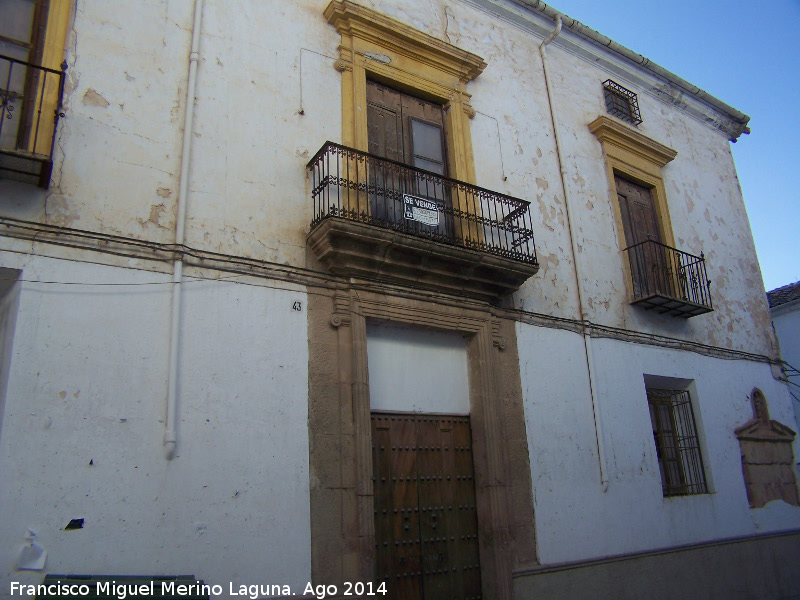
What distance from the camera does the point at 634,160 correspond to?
399 inches

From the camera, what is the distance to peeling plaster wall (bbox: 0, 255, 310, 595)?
14.7ft

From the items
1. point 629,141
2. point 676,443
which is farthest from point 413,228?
point 676,443

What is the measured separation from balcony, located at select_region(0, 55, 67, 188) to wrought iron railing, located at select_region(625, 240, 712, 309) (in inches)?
287

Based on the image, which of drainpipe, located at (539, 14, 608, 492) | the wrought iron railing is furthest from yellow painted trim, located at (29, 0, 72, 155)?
the wrought iron railing

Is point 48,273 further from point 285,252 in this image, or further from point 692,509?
point 692,509

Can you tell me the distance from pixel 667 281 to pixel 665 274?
0.11 meters

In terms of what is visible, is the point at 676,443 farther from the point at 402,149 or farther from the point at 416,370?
the point at 402,149

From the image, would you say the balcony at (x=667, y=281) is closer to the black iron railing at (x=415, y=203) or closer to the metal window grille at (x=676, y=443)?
the metal window grille at (x=676, y=443)

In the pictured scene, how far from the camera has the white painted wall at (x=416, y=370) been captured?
6.47 meters

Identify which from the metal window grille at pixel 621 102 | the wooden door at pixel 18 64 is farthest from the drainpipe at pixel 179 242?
the metal window grille at pixel 621 102

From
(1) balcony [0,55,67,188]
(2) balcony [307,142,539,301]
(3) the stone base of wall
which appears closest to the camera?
(1) balcony [0,55,67,188]

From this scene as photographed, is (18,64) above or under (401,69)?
under

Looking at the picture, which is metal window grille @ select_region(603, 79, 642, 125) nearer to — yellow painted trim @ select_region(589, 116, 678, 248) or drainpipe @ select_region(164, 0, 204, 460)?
Result: yellow painted trim @ select_region(589, 116, 678, 248)

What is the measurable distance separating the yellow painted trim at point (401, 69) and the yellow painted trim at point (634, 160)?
2613mm
